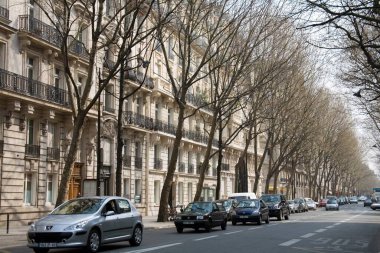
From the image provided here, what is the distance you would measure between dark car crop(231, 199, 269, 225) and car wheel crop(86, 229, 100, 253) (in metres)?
15.8

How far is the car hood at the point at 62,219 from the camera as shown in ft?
45.5

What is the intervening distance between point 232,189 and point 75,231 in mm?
57912

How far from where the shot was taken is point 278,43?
36938mm

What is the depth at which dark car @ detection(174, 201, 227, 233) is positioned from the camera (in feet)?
77.4

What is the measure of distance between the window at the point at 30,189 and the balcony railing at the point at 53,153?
5.23 ft

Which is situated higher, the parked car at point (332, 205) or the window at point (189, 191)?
the window at point (189, 191)

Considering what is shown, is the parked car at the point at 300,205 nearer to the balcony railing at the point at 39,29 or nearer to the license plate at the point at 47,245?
the balcony railing at the point at 39,29

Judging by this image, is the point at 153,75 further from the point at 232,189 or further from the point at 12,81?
the point at 232,189

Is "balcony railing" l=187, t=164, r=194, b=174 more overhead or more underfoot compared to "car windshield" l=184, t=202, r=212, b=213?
more overhead

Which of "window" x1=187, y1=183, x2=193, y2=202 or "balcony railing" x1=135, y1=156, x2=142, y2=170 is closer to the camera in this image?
"balcony railing" x1=135, y1=156, x2=142, y2=170

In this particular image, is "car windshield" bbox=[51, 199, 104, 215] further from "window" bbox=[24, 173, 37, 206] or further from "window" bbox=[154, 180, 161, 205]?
"window" bbox=[154, 180, 161, 205]

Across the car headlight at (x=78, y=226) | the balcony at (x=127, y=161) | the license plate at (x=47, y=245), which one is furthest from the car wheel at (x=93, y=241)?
the balcony at (x=127, y=161)

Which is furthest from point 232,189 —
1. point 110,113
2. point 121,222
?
point 121,222

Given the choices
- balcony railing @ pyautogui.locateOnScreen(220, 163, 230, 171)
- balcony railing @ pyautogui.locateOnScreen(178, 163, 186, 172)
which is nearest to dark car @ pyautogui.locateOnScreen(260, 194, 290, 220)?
balcony railing @ pyautogui.locateOnScreen(178, 163, 186, 172)
